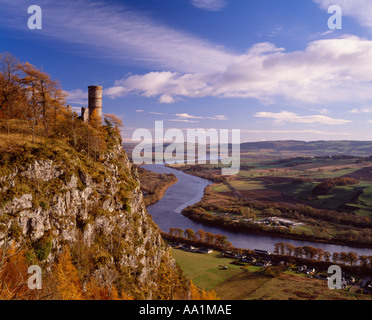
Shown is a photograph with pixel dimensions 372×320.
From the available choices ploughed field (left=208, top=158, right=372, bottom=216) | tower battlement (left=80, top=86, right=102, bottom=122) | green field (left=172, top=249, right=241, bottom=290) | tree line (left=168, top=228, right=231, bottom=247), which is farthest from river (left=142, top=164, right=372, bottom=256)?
tower battlement (left=80, top=86, right=102, bottom=122)

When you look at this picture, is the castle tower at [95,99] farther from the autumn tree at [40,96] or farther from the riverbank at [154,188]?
the riverbank at [154,188]

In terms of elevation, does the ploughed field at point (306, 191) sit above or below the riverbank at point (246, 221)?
above

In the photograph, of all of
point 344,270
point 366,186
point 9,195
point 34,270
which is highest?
point 9,195

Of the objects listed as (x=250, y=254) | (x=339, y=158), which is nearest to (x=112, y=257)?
(x=250, y=254)

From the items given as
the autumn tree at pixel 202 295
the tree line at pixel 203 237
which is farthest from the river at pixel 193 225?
the autumn tree at pixel 202 295

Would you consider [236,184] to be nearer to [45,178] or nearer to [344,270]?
[344,270]

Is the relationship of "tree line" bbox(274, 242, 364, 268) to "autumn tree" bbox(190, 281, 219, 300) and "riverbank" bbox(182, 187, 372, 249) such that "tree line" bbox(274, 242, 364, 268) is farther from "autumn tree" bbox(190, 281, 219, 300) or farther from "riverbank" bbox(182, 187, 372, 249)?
"autumn tree" bbox(190, 281, 219, 300)
